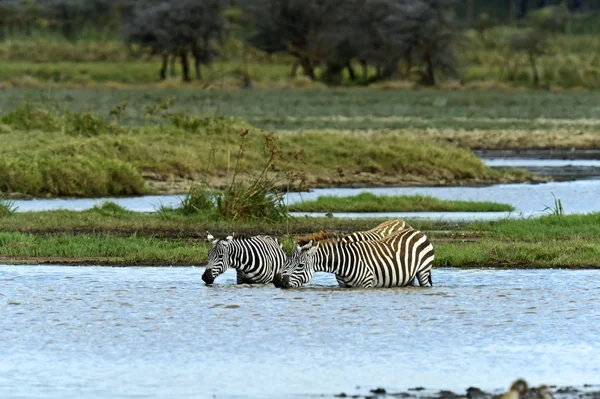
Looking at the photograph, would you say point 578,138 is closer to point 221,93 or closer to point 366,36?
point 221,93

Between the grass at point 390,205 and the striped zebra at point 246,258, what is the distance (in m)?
8.30

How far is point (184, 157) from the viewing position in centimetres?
3075

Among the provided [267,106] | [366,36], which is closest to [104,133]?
[267,106]

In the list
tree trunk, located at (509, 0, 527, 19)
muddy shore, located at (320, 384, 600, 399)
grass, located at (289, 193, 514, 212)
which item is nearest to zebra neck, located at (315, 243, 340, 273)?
muddy shore, located at (320, 384, 600, 399)

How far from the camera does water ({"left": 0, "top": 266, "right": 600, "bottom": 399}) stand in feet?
34.3

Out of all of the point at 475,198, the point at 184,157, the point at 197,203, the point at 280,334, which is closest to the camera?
the point at 280,334

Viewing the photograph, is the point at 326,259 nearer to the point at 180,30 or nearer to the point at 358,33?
the point at 180,30

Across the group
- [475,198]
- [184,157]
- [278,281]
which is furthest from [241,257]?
[184,157]

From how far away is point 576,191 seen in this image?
1131 inches

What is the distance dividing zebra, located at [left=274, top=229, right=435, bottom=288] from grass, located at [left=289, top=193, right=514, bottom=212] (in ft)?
29.0

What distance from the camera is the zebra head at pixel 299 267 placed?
14.2m

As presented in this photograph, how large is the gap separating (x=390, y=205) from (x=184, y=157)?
782cm

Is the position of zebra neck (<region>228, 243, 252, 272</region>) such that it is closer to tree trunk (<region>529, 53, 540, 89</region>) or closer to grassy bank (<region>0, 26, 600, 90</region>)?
grassy bank (<region>0, 26, 600, 90</region>)

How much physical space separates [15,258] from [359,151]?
54.7 ft
